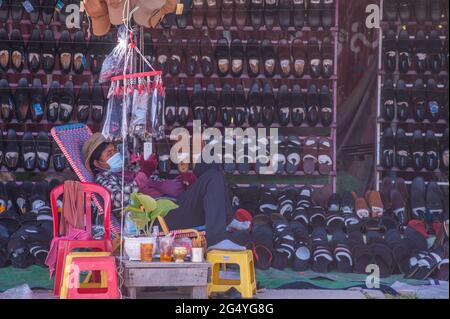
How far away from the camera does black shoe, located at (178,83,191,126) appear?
7758 millimetres

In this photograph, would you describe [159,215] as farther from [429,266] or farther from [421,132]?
[421,132]

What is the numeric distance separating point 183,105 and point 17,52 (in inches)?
60.5

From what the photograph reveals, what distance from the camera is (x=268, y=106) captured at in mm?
7836

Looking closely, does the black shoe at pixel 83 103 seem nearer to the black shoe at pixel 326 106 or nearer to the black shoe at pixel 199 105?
the black shoe at pixel 199 105

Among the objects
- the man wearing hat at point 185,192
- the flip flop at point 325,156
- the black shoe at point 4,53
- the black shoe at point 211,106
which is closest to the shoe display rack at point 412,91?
the flip flop at point 325,156

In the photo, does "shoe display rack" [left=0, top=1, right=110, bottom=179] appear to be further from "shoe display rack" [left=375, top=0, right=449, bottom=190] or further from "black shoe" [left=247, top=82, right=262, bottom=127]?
"shoe display rack" [left=375, top=0, right=449, bottom=190]

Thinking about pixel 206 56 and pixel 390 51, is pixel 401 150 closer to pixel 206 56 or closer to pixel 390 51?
pixel 390 51

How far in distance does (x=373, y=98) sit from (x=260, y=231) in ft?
9.88

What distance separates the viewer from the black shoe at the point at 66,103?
7699mm

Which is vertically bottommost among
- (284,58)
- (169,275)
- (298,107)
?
(169,275)

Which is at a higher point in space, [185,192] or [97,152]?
[97,152]

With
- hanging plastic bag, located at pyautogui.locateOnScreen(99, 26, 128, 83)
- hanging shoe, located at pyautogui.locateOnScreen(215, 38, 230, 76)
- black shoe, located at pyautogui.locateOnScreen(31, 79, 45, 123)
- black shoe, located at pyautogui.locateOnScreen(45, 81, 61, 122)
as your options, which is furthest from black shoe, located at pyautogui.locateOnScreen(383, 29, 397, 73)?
hanging plastic bag, located at pyautogui.locateOnScreen(99, 26, 128, 83)

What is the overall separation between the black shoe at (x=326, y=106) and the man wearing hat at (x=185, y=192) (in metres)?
2.44

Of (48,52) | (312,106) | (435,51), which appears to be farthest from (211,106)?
(435,51)
